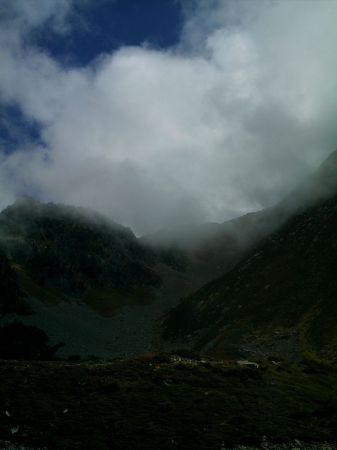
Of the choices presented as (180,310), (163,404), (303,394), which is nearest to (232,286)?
(180,310)

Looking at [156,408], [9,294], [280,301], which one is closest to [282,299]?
[280,301]

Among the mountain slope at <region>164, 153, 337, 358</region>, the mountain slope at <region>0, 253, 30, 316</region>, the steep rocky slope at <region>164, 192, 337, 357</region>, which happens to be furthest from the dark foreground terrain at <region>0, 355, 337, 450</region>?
the mountain slope at <region>0, 253, 30, 316</region>

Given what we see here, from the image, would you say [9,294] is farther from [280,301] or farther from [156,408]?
[156,408]

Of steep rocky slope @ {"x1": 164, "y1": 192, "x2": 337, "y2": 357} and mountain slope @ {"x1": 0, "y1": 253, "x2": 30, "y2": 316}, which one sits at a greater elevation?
mountain slope @ {"x1": 0, "y1": 253, "x2": 30, "y2": 316}

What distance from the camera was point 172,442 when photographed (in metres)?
24.6

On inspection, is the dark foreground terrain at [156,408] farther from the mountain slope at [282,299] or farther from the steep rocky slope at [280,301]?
the steep rocky slope at [280,301]

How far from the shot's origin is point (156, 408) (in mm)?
30109

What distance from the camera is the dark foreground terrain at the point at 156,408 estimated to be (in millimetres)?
24539

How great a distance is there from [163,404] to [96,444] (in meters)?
8.40

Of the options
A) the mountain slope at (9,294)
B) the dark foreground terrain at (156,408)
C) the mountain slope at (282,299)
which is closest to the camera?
the dark foreground terrain at (156,408)

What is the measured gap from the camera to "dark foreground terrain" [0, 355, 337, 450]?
80.5ft

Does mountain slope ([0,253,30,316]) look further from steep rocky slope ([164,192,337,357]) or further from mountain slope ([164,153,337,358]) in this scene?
steep rocky slope ([164,192,337,357])

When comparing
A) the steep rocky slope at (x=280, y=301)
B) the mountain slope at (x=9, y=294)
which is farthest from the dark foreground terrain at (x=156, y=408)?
the mountain slope at (x=9, y=294)

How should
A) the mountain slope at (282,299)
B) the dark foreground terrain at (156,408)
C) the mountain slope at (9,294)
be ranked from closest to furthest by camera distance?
the dark foreground terrain at (156,408) → the mountain slope at (282,299) → the mountain slope at (9,294)
